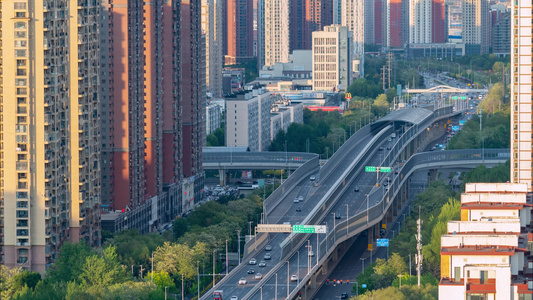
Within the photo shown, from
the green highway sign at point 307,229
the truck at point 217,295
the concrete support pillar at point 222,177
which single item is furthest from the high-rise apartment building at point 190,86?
the truck at point 217,295

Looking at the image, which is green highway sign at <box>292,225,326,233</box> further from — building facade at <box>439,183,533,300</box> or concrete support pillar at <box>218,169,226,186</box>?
concrete support pillar at <box>218,169,226,186</box>

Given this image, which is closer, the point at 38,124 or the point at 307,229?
the point at 38,124

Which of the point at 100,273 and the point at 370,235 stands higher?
the point at 100,273

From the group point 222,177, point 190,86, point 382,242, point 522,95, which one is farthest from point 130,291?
point 222,177

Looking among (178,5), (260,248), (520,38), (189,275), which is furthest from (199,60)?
(520,38)

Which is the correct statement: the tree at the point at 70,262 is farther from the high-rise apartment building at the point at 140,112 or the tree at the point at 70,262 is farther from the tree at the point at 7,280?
the high-rise apartment building at the point at 140,112

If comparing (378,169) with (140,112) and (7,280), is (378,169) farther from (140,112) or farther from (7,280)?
(7,280)
